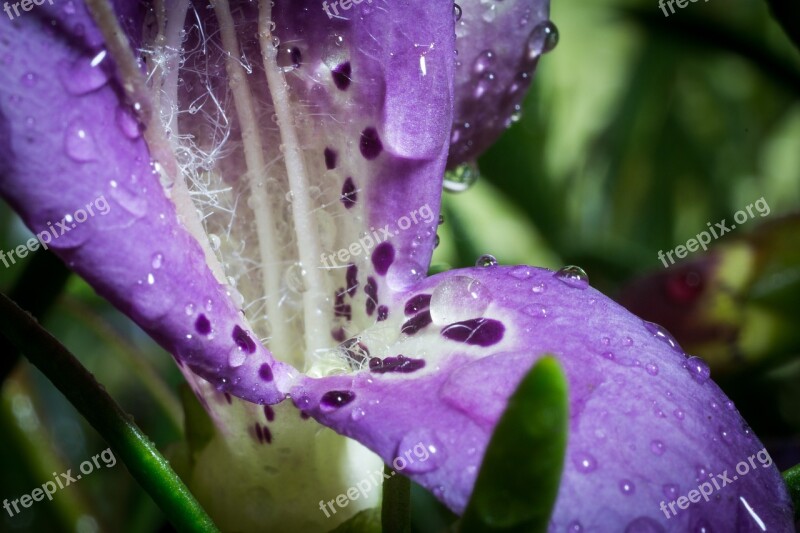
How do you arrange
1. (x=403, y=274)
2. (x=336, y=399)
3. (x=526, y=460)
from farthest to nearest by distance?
(x=403, y=274), (x=336, y=399), (x=526, y=460)

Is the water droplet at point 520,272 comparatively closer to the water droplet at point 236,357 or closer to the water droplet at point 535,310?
the water droplet at point 535,310

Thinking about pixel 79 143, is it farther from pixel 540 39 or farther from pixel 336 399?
pixel 540 39

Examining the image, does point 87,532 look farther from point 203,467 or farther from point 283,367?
point 283,367

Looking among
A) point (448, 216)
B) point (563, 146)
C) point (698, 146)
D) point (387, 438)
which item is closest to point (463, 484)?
point (387, 438)

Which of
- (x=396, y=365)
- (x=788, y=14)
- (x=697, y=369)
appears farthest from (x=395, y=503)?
(x=788, y=14)

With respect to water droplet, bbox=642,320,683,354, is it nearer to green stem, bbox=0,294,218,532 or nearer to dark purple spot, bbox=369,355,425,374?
dark purple spot, bbox=369,355,425,374
